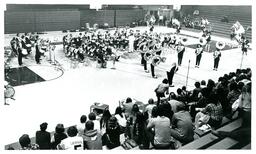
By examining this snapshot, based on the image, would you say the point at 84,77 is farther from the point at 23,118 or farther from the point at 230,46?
the point at 230,46

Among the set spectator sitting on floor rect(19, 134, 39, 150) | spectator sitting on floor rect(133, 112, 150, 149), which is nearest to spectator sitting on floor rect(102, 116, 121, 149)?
spectator sitting on floor rect(133, 112, 150, 149)

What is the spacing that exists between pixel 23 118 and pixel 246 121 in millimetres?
7021

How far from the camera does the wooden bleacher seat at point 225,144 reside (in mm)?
5669

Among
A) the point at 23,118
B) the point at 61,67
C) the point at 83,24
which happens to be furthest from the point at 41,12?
the point at 23,118

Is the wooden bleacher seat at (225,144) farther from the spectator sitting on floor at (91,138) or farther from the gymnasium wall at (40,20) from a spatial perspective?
the gymnasium wall at (40,20)

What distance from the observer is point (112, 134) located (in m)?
6.79

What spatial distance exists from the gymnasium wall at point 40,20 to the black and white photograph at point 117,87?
0.09m

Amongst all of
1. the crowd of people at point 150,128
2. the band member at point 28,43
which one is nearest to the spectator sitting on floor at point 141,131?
the crowd of people at point 150,128

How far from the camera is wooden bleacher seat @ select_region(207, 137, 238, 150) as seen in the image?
18.6 feet

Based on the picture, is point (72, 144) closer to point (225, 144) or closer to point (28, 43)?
point (225, 144)

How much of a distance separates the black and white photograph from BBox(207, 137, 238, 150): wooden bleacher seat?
20 millimetres

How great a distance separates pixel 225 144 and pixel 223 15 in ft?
91.2

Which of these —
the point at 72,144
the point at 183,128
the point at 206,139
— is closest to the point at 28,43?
the point at 72,144

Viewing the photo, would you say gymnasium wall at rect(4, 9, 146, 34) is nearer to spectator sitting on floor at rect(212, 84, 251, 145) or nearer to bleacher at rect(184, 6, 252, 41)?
bleacher at rect(184, 6, 252, 41)
